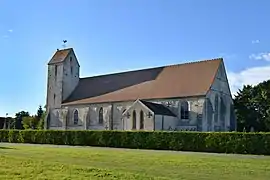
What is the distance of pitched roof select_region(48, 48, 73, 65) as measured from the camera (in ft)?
188

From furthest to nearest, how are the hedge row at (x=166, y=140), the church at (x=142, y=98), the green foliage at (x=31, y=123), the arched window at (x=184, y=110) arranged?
the green foliage at (x=31, y=123) < the arched window at (x=184, y=110) < the church at (x=142, y=98) < the hedge row at (x=166, y=140)

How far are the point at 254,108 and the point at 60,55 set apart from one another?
97.7ft

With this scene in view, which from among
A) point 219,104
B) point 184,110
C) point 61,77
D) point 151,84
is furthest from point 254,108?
point 61,77

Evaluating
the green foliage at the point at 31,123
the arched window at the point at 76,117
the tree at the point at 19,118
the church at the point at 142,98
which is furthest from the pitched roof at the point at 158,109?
the tree at the point at 19,118

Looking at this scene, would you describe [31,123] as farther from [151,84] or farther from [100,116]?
[151,84]

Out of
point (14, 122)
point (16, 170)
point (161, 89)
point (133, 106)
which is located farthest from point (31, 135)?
point (14, 122)

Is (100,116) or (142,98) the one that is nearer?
(142,98)

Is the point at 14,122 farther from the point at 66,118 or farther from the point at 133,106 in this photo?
the point at 133,106

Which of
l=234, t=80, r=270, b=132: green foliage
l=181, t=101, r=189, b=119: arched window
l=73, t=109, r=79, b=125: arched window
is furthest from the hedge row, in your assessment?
l=234, t=80, r=270, b=132: green foliage

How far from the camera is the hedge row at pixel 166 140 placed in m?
25.4

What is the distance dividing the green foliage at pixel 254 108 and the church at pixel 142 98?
23.1 ft

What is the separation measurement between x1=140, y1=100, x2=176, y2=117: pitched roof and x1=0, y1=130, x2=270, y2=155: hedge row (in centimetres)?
1022

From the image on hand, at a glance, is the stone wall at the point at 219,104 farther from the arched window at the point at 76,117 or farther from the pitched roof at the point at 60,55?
the pitched roof at the point at 60,55

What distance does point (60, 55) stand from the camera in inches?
2303
